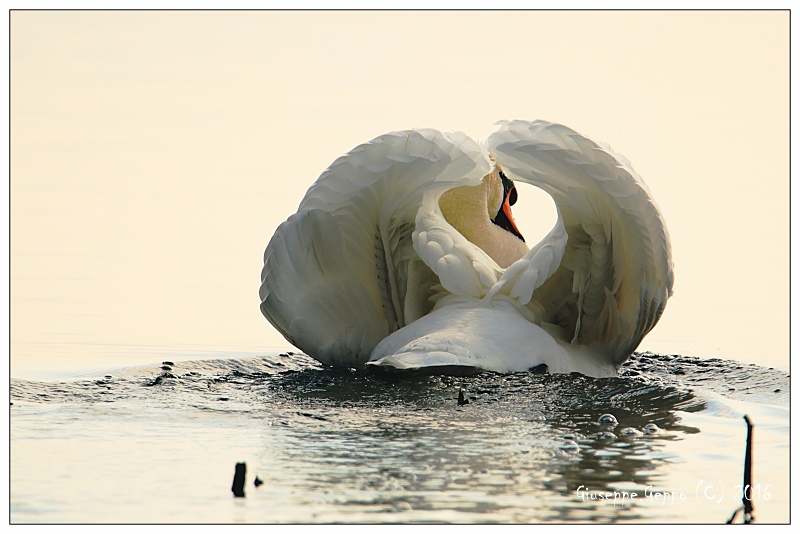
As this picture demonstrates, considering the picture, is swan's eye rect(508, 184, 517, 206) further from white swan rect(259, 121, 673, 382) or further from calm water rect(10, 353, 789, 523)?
calm water rect(10, 353, 789, 523)

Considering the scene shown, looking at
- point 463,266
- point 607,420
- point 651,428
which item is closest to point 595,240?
point 463,266

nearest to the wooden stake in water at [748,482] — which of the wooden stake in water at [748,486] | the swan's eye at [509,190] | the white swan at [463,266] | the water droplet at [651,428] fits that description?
the wooden stake in water at [748,486]

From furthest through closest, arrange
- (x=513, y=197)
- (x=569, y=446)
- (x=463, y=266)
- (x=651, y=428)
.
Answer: (x=513, y=197)
(x=463, y=266)
(x=651, y=428)
(x=569, y=446)

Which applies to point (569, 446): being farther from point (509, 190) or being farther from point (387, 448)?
point (509, 190)

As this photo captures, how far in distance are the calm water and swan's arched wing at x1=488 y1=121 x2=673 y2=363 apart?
652 millimetres

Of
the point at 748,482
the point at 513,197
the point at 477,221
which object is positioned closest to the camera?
the point at 748,482

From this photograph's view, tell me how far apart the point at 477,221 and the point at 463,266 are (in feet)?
5.13

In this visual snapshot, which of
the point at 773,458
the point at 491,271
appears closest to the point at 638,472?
the point at 773,458

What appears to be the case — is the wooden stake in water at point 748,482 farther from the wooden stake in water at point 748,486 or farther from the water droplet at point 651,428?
the water droplet at point 651,428

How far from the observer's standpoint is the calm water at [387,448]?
5.90 m

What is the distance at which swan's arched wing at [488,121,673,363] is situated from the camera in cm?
907

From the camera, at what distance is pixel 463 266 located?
9.57 m

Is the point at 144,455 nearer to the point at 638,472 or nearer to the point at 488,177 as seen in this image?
the point at 638,472

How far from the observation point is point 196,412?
799 cm
